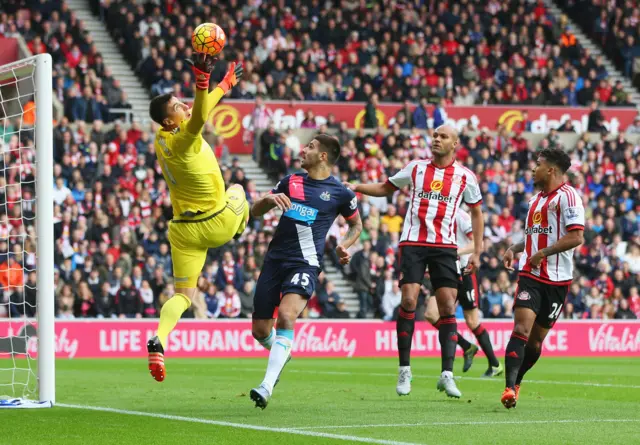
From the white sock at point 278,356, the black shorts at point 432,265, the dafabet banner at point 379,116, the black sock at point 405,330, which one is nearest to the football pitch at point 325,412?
the white sock at point 278,356

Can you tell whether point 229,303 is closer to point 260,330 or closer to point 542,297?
point 260,330

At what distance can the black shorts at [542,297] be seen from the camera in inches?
394

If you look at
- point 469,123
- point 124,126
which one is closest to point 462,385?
point 124,126

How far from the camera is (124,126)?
→ 81.9ft

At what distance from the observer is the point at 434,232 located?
37.2 ft

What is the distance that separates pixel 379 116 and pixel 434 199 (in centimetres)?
1768

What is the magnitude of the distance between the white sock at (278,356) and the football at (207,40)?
7.65 feet

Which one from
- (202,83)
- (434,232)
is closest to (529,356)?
(434,232)

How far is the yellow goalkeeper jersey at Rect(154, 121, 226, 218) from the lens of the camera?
966 cm

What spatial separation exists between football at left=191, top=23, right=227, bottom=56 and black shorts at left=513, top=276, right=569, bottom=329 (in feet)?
10.6

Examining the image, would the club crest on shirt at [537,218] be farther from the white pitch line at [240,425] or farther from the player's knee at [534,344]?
the white pitch line at [240,425]

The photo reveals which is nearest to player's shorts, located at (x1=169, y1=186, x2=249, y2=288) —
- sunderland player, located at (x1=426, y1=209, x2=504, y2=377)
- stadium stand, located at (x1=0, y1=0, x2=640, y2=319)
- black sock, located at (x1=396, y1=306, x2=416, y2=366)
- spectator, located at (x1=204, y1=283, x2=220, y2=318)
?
black sock, located at (x1=396, y1=306, x2=416, y2=366)

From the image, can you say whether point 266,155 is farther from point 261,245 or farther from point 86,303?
point 86,303

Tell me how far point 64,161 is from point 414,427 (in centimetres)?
1656
